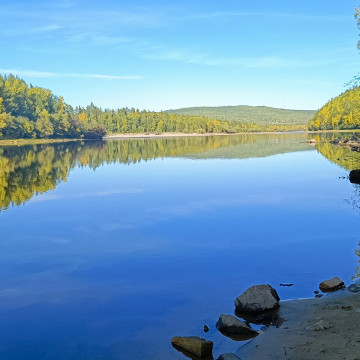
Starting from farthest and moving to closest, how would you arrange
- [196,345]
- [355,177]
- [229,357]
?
1. [355,177]
2. [196,345]
3. [229,357]

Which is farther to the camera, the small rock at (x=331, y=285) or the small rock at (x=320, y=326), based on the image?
the small rock at (x=331, y=285)

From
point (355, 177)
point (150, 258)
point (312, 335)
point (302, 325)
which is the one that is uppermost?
point (355, 177)

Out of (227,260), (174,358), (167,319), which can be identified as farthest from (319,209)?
(174,358)

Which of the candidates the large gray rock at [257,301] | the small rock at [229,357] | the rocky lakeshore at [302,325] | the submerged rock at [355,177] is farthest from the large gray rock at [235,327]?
the submerged rock at [355,177]

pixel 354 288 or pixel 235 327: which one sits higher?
pixel 354 288

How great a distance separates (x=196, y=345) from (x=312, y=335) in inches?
110

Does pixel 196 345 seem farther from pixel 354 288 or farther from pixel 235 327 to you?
pixel 354 288

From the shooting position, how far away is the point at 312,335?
398 inches

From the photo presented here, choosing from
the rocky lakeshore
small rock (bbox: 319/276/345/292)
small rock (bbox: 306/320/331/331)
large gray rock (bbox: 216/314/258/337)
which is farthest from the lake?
small rock (bbox: 306/320/331/331)

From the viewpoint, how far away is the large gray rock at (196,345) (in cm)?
992

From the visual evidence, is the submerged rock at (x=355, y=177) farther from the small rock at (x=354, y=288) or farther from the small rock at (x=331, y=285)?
the small rock at (x=354, y=288)

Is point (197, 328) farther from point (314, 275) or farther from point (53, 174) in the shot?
point (53, 174)

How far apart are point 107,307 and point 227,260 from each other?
602 centimetres

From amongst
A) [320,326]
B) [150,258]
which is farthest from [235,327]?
[150,258]
